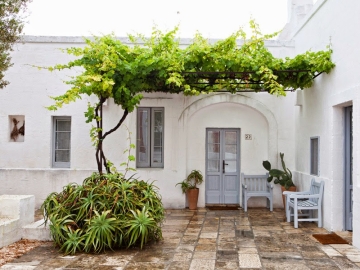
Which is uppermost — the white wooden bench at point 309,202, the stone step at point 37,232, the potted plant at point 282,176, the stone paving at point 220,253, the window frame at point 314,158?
the window frame at point 314,158

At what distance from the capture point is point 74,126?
10828 mm

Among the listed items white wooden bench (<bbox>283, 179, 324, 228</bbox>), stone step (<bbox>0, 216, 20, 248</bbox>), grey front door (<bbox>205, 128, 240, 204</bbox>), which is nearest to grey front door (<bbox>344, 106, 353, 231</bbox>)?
white wooden bench (<bbox>283, 179, 324, 228</bbox>)

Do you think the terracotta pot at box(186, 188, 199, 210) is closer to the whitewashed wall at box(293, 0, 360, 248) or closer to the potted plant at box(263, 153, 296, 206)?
the potted plant at box(263, 153, 296, 206)

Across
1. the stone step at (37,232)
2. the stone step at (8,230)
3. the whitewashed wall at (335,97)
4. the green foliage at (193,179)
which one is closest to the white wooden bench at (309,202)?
the whitewashed wall at (335,97)

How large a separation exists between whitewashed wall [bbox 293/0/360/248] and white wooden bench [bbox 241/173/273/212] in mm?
1300

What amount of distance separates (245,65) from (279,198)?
4394mm

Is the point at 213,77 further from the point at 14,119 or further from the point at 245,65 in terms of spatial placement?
the point at 14,119

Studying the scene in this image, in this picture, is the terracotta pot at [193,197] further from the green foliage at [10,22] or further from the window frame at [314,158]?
the green foliage at [10,22]

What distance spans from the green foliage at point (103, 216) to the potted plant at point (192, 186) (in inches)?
150

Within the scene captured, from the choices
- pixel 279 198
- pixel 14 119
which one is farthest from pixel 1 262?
pixel 279 198

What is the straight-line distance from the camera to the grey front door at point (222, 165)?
1145 centimetres

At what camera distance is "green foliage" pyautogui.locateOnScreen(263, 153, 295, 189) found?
33.4ft

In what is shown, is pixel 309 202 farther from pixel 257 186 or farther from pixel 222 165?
pixel 222 165

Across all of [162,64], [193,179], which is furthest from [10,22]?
[193,179]
